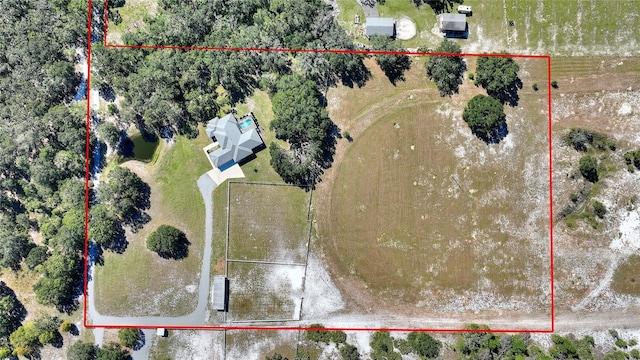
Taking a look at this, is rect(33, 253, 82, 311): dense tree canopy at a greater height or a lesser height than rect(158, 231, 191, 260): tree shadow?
lesser

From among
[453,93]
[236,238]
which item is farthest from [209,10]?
[453,93]

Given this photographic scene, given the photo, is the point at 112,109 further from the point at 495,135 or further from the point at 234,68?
the point at 495,135

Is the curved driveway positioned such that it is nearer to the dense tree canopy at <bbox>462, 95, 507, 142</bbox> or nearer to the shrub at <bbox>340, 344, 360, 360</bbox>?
the shrub at <bbox>340, 344, 360, 360</bbox>

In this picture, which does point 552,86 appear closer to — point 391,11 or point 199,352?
point 391,11

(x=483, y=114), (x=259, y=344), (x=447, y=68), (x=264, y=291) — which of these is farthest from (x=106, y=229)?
(x=483, y=114)

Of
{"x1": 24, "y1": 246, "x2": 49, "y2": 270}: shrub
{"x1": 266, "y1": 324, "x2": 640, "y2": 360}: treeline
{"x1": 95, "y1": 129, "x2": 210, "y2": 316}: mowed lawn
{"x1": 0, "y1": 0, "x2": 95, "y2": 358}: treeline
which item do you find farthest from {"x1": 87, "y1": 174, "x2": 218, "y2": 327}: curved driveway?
{"x1": 24, "y1": 246, "x2": 49, "y2": 270}: shrub

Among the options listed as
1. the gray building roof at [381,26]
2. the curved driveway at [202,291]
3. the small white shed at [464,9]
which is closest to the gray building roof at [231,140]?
the curved driveway at [202,291]

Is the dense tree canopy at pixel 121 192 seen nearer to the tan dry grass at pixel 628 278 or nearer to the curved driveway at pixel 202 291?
the curved driveway at pixel 202 291
